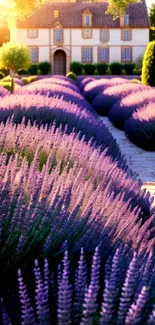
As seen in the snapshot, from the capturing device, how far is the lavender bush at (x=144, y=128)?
9945 mm

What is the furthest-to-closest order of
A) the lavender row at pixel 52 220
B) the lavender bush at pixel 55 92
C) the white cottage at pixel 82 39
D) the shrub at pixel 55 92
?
the white cottage at pixel 82 39, the shrub at pixel 55 92, the lavender bush at pixel 55 92, the lavender row at pixel 52 220

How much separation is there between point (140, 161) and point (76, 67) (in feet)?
151

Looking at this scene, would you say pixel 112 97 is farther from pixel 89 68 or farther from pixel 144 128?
pixel 89 68

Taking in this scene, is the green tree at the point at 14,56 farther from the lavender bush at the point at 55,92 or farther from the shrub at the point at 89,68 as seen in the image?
the shrub at the point at 89,68

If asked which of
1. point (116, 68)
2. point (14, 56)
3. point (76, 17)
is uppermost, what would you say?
point (76, 17)

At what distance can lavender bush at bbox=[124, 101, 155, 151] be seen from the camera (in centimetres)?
995

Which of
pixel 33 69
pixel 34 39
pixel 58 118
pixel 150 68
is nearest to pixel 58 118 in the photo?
pixel 58 118

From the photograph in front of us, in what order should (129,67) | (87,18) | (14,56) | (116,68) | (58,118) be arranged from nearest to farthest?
(58,118), (14,56), (129,67), (116,68), (87,18)

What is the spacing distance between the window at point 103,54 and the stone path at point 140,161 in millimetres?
45196

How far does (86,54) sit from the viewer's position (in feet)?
185

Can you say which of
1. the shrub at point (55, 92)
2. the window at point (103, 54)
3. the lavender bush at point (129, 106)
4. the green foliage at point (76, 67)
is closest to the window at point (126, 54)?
the window at point (103, 54)

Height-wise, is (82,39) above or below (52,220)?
below

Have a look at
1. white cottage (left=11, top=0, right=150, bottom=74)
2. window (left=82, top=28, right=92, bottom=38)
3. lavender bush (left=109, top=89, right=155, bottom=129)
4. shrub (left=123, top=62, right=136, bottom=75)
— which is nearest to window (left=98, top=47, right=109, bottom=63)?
white cottage (left=11, top=0, right=150, bottom=74)

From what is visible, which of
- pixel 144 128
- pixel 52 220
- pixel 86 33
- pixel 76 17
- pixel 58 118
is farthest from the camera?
pixel 76 17
